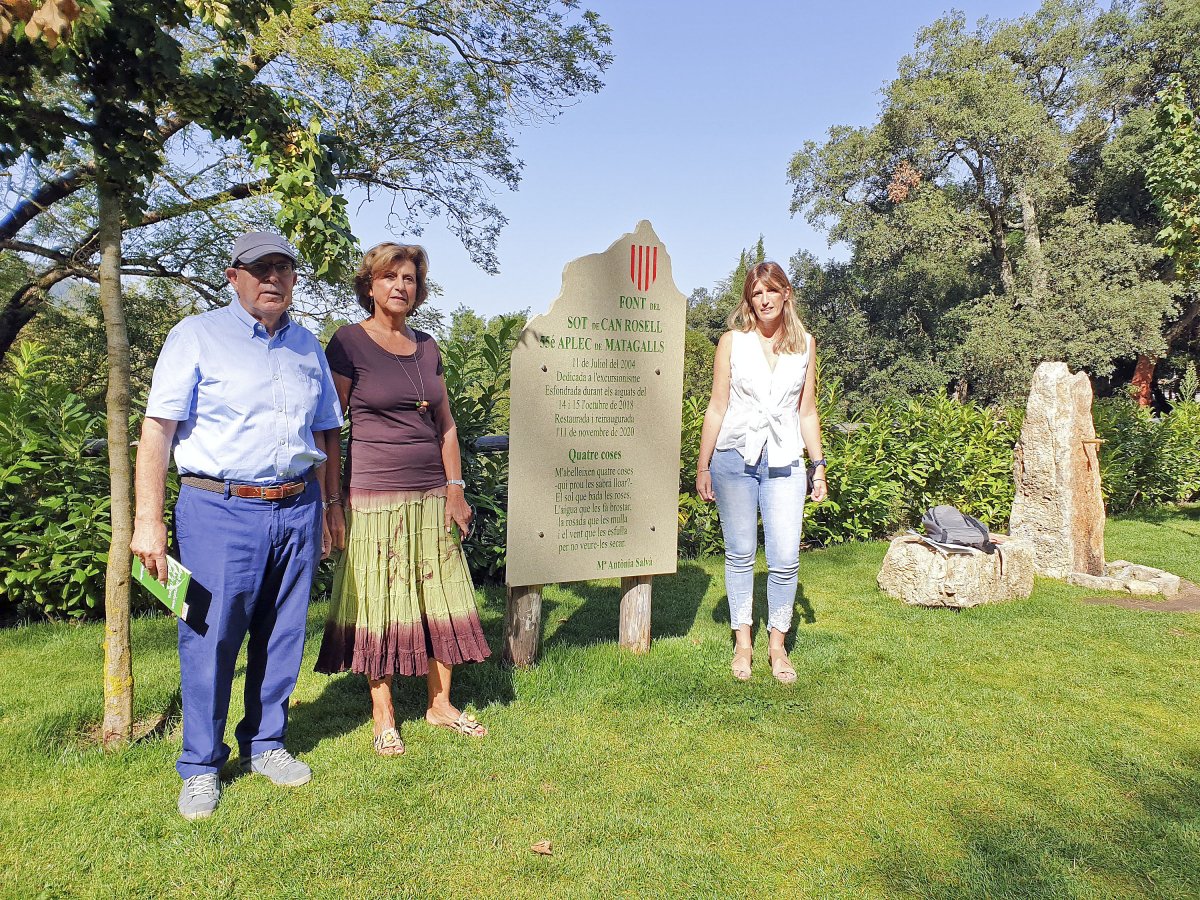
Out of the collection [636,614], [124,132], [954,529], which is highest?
[124,132]

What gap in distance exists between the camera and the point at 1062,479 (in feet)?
20.4

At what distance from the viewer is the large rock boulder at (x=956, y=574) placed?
5.45 meters

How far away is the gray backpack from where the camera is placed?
562 cm

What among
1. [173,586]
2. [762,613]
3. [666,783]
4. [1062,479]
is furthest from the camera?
[1062,479]

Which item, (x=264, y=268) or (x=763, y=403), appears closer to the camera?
(x=264, y=268)

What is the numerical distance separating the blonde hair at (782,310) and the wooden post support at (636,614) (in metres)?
1.51

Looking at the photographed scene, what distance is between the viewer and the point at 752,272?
3.94m

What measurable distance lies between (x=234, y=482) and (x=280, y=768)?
3.77 feet

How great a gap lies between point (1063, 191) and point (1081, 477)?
2107 centimetres

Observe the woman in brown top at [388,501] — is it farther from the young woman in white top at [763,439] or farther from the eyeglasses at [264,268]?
the young woman in white top at [763,439]

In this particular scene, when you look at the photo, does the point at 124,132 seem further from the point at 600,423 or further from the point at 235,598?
the point at 600,423

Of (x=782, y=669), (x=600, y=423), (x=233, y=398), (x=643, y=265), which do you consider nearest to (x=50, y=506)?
(x=233, y=398)

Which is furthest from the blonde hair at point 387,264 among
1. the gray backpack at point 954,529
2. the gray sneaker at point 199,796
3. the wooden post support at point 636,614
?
the gray backpack at point 954,529

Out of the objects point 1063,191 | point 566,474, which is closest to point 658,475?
point 566,474
